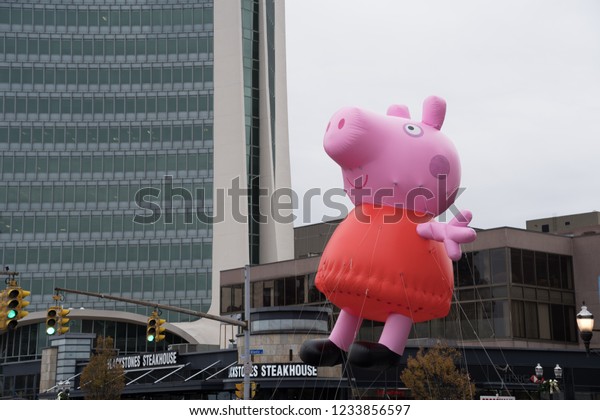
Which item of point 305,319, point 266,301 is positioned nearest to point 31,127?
point 266,301

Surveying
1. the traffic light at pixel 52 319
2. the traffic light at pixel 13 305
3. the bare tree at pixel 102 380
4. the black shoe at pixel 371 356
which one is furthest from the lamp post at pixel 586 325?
the bare tree at pixel 102 380

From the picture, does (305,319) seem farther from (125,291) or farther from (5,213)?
(5,213)

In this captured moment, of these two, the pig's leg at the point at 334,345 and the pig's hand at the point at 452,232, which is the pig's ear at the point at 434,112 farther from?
the pig's leg at the point at 334,345

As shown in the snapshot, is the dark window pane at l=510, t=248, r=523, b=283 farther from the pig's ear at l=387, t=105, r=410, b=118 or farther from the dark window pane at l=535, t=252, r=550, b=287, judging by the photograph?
the pig's ear at l=387, t=105, r=410, b=118

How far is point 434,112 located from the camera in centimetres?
1714

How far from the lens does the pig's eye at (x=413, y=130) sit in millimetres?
16578

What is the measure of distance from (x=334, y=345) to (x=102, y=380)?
36.0 m

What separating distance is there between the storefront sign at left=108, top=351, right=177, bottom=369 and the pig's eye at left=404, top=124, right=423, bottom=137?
3672 centimetres

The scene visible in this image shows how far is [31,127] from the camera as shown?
80.2 meters

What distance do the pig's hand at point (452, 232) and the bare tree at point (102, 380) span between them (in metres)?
37.2

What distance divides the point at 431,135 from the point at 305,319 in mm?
23283

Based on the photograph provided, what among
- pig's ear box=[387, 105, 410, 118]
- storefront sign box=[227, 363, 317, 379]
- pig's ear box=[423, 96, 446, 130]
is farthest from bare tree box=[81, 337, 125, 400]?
pig's ear box=[423, 96, 446, 130]

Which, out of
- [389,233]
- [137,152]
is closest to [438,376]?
[389,233]

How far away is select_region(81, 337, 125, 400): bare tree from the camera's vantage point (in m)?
49.9
